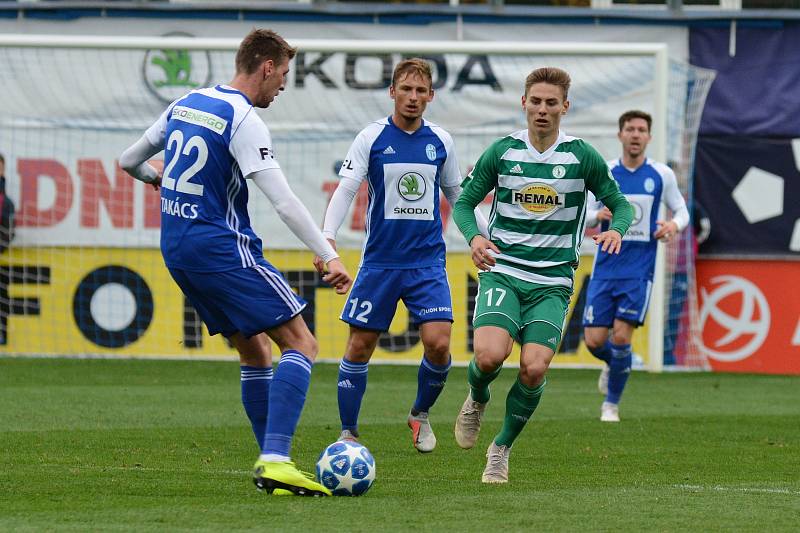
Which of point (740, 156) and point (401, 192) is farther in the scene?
point (740, 156)

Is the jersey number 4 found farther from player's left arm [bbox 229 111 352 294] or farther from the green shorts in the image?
the green shorts

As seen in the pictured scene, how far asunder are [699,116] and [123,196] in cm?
686

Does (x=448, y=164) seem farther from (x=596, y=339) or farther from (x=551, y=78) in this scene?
(x=596, y=339)

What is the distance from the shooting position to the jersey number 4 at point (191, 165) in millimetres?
6652

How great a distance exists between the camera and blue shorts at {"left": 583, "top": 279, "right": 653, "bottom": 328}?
12.0m

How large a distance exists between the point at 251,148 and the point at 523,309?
190cm

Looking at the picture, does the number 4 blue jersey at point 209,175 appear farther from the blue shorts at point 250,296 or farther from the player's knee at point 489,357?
the player's knee at point 489,357

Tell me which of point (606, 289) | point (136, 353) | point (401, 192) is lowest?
point (136, 353)

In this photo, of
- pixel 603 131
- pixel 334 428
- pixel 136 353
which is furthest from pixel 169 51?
pixel 334 428

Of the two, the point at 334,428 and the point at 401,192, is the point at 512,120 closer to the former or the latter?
the point at 334,428

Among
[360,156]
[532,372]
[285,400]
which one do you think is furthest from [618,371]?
[285,400]

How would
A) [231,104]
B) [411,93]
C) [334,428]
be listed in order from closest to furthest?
[231,104] → [411,93] → [334,428]

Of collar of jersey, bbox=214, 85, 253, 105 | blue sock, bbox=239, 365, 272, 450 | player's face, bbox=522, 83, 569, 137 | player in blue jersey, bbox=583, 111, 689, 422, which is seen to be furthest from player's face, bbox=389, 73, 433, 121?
player in blue jersey, bbox=583, 111, 689, 422

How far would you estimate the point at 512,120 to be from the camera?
1728 cm
